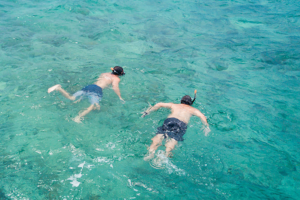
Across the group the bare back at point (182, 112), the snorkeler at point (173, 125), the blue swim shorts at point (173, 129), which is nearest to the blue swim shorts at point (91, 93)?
the snorkeler at point (173, 125)

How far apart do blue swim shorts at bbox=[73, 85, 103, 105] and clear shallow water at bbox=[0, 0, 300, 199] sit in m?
0.28

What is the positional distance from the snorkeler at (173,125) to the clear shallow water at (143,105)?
20cm

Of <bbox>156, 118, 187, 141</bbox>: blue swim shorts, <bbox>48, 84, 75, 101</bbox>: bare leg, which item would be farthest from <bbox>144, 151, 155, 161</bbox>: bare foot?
<bbox>48, 84, 75, 101</bbox>: bare leg

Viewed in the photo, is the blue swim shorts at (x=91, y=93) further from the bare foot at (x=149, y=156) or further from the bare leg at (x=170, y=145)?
the bare leg at (x=170, y=145)

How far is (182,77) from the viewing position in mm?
8742

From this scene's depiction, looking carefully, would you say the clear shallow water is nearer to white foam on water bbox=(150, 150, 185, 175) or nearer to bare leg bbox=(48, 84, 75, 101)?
white foam on water bbox=(150, 150, 185, 175)

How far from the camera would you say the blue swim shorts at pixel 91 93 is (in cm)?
648

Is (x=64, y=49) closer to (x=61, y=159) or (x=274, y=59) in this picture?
(x=61, y=159)

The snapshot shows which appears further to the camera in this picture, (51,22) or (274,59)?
(51,22)

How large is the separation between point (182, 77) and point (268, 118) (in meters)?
3.49

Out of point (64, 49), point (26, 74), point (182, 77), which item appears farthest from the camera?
point (64, 49)

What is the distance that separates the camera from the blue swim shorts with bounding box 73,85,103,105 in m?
6.48

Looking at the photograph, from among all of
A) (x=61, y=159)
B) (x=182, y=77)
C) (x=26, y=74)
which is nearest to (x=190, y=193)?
(x=61, y=159)

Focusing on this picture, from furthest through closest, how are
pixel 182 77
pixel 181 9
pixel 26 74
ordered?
1. pixel 181 9
2. pixel 182 77
3. pixel 26 74
